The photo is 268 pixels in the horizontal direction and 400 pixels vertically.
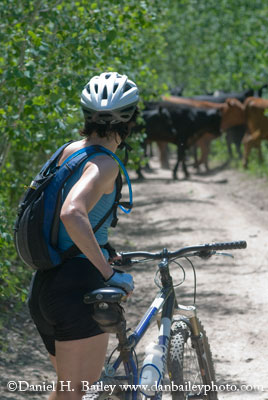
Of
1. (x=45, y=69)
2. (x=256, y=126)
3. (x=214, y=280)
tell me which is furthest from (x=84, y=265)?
(x=256, y=126)

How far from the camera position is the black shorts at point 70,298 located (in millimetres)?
3078

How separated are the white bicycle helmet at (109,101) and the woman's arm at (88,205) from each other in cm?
25

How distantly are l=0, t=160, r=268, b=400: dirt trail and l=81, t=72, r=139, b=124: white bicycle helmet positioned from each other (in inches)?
96.5

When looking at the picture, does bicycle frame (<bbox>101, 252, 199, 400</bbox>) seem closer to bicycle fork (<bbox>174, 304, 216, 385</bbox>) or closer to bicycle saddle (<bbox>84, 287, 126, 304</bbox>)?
bicycle fork (<bbox>174, 304, 216, 385</bbox>)

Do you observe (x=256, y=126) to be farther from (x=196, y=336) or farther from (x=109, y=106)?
(x=109, y=106)

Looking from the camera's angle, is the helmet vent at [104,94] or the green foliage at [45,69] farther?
the green foliage at [45,69]

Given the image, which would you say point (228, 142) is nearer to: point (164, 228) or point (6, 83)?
point (164, 228)

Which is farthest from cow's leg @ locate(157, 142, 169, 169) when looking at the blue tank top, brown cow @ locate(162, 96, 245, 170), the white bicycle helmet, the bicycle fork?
the blue tank top

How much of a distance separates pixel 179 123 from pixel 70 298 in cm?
1744

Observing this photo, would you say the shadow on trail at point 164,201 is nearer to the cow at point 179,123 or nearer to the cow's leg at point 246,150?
the cow at point 179,123

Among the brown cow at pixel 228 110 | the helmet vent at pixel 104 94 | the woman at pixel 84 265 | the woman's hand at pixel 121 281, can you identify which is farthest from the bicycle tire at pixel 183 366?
the brown cow at pixel 228 110

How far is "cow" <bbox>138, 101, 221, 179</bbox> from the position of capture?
19.9 metres

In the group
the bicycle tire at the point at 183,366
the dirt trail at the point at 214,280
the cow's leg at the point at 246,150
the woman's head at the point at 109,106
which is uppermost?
the woman's head at the point at 109,106

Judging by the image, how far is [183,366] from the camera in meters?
3.96
